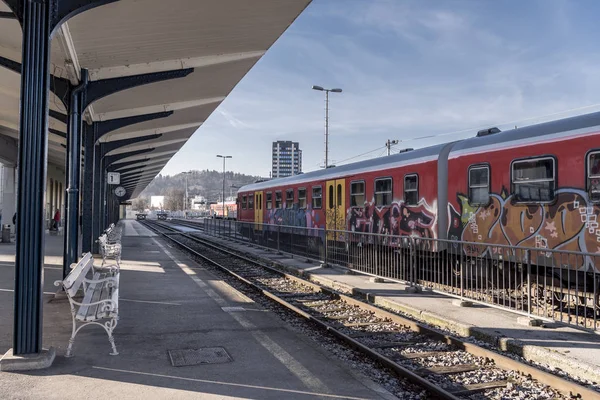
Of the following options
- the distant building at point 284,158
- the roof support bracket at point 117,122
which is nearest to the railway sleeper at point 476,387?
the roof support bracket at point 117,122

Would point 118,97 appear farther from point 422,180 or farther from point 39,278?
point 39,278

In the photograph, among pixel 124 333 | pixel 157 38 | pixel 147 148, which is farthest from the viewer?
pixel 147 148

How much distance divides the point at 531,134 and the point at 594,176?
1.58 m

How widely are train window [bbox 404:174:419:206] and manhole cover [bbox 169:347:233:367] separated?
23.8 ft

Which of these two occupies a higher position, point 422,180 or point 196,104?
point 196,104

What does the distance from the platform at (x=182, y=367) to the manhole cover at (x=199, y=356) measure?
90 millimetres

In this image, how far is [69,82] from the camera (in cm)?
991

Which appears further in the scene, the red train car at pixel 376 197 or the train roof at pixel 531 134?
the red train car at pixel 376 197

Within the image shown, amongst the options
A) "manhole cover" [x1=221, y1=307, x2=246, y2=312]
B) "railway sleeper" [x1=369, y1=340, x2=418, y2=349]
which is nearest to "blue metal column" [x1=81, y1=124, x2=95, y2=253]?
"manhole cover" [x1=221, y1=307, x2=246, y2=312]

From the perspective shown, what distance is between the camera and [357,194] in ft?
47.4

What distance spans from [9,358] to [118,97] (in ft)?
32.4

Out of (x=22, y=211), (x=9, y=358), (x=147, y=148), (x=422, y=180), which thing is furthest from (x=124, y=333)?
(x=147, y=148)

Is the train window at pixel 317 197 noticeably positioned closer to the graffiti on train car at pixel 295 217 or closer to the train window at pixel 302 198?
the graffiti on train car at pixel 295 217

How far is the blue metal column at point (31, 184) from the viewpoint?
492 cm
